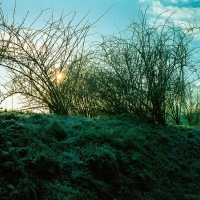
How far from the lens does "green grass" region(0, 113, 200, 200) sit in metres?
2.85

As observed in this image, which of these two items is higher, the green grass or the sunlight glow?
the sunlight glow

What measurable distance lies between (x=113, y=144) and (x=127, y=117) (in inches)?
91.2

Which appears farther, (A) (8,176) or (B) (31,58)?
(B) (31,58)

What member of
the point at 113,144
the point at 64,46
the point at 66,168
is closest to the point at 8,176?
the point at 66,168

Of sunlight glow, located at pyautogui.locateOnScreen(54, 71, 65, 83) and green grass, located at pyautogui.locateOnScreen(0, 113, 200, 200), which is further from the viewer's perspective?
sunlight glow, located at pyautogui.locateOnScreen(54, 71, 65, 83)

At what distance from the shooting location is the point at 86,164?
341cm

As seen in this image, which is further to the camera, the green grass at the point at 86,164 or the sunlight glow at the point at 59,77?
the sunlight glow at the point at 59,77

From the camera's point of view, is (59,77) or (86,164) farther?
(59,77)

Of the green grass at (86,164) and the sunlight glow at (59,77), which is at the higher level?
the sunlight glow at (59,77)

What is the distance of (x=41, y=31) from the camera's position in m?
6.17

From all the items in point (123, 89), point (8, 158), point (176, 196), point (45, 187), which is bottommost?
point (176, 196)

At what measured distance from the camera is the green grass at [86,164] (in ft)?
9.34

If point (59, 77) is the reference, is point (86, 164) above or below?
below

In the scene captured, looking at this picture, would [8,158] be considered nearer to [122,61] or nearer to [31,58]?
[31,58]
